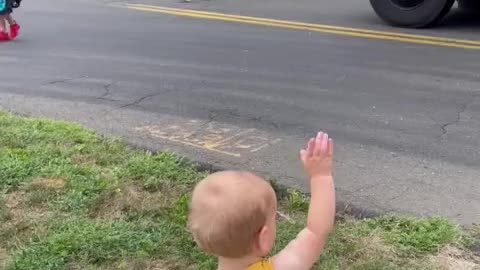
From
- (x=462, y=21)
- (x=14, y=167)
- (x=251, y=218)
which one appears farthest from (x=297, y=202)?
(x=462, y=21)

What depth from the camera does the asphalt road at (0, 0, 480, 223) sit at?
4438 millimetres

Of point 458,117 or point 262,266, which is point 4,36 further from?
point 262,266

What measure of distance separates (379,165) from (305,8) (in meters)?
6.93

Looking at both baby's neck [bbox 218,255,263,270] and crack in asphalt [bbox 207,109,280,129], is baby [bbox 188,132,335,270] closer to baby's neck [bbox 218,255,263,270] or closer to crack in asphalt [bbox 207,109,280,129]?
baby's neck [bbox 218,255,263,270]

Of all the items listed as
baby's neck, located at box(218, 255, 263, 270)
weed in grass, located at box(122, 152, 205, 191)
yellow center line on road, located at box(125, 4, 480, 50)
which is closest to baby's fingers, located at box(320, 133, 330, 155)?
baby's neck, located at box(218, 255, 263, 270)

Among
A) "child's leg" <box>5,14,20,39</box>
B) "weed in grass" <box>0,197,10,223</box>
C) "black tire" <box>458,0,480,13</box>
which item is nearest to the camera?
"weed in grass" <box>0,197,10,223</box>

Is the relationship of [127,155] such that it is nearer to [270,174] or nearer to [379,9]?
[270,174]

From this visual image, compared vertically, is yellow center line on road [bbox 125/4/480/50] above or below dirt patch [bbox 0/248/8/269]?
above

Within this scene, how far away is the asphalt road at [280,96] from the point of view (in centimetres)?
444

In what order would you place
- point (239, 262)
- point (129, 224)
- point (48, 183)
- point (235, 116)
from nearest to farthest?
point (239, 262), point (129, 224), point (48, 183), point (235, 116)

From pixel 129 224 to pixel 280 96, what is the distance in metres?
2.79

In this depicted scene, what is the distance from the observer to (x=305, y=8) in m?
11.1

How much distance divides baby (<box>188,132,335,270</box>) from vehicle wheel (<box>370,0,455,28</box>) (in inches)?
291

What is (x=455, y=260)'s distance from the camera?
3246 mm
